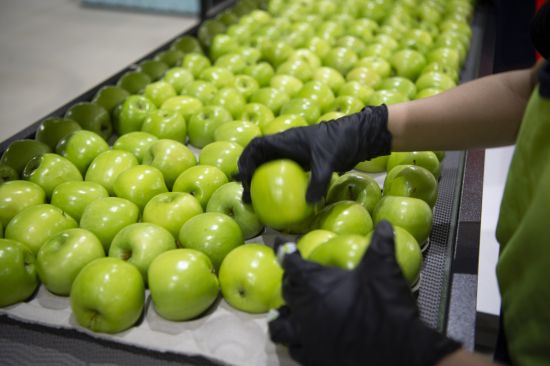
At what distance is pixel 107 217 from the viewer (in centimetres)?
147

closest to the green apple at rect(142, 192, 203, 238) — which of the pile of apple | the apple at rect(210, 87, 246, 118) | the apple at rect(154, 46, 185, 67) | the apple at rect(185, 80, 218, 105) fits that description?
the pile of apple

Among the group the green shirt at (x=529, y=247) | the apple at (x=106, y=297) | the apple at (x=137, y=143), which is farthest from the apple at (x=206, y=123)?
the green shirt at (x=529, y=247)

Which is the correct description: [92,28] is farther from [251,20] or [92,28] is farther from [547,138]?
[547,138]

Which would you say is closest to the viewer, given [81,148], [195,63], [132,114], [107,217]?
[107,217]

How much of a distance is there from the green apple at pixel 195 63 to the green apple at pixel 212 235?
4.37 feet

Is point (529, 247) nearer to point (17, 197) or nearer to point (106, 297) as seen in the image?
point (106, 297)

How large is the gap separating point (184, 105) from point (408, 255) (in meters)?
1.26

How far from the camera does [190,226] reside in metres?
1.42

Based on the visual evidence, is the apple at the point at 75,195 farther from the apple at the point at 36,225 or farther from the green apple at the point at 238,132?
the green apple at the point at 238,132

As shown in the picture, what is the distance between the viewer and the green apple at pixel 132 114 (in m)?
2.10

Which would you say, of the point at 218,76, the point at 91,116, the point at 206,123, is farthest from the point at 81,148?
the point at 218,76

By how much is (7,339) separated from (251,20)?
2496 millimetres

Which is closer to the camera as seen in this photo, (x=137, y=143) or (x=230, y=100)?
(x=137, y=143)

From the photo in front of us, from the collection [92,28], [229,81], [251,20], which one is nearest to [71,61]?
[92,28]
